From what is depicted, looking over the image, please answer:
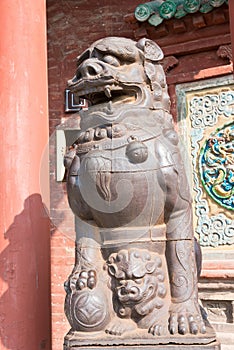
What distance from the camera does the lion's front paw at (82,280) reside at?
2029 millimetres

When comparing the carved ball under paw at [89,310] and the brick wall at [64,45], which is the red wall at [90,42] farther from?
the carved ball under paw at [89,310]

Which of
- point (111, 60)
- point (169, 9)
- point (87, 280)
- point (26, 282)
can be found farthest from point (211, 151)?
point (87, 280)

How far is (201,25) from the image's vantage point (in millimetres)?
4539

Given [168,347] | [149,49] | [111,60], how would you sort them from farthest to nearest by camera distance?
[149,49] < [111,60] < [168,347]

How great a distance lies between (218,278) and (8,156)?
83.4 inches

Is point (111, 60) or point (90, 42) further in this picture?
point (90, 42)

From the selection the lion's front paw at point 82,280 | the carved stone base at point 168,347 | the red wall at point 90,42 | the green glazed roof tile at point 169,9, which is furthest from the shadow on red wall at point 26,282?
the green glazed roof tile at point 169,9

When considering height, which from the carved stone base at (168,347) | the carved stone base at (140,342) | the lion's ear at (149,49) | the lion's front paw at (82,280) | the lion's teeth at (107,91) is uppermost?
the lion's ear at (149,49)

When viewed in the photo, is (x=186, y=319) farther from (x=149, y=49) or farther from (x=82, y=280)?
(x=149, y=49)

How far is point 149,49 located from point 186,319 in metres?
1.20

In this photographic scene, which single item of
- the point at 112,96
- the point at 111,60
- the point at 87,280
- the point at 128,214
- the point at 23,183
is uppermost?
the point at 111,60

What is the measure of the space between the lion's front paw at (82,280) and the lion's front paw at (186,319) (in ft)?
1.12

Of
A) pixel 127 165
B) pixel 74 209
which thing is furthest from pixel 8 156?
pixel 127 165

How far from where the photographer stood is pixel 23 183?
124 inches
